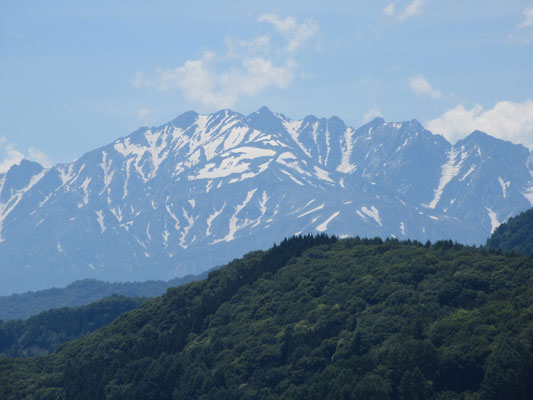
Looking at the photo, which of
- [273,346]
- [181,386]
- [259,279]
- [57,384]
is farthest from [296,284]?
[57,384]

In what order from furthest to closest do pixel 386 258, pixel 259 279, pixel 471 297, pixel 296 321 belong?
pixel 259 279, pixel 386 258, pixel 296 321, pixel 471 297

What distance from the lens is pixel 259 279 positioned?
530 feet

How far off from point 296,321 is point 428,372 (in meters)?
36.0

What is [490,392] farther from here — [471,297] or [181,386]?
[181,386]

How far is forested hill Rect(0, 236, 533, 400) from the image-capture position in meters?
104

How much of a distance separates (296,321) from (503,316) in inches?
1398

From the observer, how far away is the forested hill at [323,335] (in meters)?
104

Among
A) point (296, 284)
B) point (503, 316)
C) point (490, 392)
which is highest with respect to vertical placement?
point (296, 284)

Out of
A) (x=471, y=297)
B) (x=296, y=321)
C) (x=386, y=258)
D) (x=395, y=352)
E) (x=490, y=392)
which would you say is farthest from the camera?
(x=386, y=258)

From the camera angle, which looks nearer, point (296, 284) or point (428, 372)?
point (428, 372)

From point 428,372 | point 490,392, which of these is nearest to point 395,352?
point 428,372

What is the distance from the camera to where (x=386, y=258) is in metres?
150

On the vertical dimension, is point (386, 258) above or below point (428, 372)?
above

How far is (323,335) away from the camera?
12850cm
